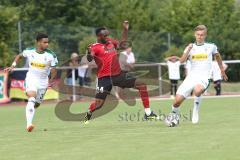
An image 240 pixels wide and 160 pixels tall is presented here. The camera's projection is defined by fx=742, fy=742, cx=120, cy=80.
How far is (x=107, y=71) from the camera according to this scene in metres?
17.1

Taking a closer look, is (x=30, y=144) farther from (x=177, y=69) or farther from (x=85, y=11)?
(x=85, y=11)

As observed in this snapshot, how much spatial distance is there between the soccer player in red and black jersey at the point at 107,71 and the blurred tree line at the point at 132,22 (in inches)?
549

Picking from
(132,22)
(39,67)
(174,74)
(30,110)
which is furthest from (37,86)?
(132,22)

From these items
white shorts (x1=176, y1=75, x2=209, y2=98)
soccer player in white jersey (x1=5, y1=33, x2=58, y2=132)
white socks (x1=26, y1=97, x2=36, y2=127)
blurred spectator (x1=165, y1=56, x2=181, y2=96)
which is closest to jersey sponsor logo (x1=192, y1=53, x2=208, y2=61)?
white shorts (x1=176, y1=75, x2=209, y2=98)

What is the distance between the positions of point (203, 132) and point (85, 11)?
114 feet

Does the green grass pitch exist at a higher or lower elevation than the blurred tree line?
lower

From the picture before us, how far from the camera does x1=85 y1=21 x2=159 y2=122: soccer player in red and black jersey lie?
1694 cm

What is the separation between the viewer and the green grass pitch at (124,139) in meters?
10.5

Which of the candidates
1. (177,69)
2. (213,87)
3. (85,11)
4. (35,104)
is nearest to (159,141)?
(35,104)

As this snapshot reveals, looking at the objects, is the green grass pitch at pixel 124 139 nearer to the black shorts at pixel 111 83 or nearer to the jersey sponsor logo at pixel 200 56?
the black shorts at pixel 111 83

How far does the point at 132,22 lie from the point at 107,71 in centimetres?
2831

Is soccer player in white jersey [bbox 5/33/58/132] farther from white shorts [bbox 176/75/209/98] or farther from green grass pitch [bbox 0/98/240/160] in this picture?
white shorts [bbox 176/75/209/98]

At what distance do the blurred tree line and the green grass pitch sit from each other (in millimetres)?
14309

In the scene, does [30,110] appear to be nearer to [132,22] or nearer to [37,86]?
[37,86]
